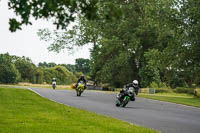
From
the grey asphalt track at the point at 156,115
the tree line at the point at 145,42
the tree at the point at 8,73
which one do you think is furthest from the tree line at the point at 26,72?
the grey asphalt track at the point at 156,115

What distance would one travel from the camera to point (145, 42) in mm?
56719

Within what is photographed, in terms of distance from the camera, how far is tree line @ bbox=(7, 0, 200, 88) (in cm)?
3803

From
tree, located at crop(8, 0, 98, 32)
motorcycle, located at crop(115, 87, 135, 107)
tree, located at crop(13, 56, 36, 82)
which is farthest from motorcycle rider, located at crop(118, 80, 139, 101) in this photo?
tree, located at crop(13, 56, 36, 82)

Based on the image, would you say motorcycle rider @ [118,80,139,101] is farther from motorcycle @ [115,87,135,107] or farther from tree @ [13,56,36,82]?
tree @ [13,56,36,82]

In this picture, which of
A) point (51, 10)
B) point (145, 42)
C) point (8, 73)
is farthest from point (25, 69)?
point (51, 10)

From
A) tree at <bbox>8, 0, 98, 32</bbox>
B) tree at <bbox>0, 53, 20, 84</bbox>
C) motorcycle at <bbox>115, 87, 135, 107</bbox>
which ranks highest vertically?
tree at <bbox>0, 53, 20, 84</bbox>

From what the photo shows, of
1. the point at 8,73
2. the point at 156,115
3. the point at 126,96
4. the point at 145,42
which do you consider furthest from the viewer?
the point at 8,73

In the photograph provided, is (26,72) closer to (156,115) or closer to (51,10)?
(156,115)

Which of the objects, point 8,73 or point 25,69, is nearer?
point 8,73

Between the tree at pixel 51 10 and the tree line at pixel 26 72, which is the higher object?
the tree line at pixel 26 72

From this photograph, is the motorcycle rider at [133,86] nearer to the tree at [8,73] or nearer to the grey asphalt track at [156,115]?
the grey asphalt track at [156,115]

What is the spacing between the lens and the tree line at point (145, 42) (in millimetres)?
38031

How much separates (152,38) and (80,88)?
26541 mm

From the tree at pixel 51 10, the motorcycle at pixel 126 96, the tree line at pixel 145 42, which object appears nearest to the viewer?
the tree at pixel 51 10
